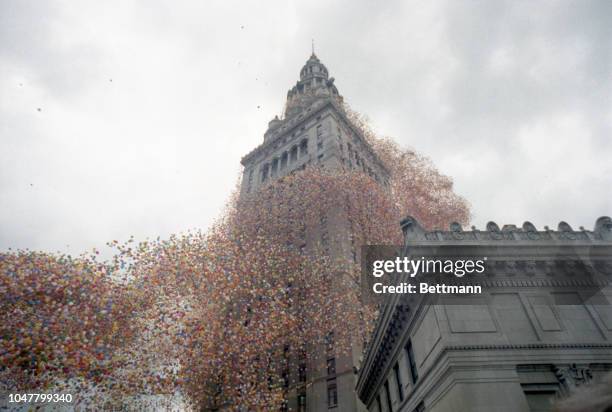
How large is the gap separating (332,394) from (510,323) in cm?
1719

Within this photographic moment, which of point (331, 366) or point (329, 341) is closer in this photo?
point (331, 366)

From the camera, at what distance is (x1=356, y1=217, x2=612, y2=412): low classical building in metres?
12.6

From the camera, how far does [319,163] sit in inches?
1890

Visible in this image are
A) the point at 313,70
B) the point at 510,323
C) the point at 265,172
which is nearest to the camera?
the point at 510,323

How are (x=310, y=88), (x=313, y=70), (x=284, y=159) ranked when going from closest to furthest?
1. (x=284, y=159)
2. (x=310, y=88)
3. (x=313, y=70)

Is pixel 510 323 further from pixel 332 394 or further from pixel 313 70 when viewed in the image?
pixel 313 70

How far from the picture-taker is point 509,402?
1218 centimetres

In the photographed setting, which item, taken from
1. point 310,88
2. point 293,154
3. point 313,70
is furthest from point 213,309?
point 313,70

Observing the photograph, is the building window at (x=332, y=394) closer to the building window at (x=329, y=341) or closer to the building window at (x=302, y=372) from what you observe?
the building window at (x=329, y=341)

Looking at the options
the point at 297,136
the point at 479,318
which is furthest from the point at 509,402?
the point at 297,136

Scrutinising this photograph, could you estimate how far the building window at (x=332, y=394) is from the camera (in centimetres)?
2644

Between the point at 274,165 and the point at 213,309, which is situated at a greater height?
the point at 274,165

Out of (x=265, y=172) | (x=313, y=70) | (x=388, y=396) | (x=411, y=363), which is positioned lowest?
(x=388, y=396)

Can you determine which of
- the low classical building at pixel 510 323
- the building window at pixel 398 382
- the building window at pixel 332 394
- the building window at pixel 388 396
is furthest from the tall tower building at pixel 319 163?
the low classical building at pixel 510 323
